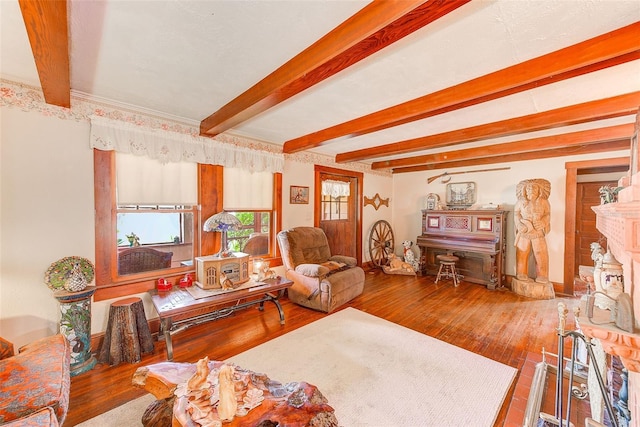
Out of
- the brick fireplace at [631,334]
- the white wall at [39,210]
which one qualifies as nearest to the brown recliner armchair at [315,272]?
the white wall at [39,210]

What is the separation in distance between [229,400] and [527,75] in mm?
2709

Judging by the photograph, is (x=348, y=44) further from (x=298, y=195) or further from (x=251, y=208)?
(x=298, y=195)

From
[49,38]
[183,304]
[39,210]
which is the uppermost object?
[49,38]

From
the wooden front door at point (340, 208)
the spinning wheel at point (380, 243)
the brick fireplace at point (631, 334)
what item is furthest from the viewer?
the spinning wheel at point (380, 243)

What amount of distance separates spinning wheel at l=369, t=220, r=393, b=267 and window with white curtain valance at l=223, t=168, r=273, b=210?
282 centimetres

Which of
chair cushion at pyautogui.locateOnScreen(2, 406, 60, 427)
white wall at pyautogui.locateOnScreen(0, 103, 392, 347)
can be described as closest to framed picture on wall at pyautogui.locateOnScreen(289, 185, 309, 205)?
white wall at pyautogui.locateOnScreen(0, 103, 392, 347)

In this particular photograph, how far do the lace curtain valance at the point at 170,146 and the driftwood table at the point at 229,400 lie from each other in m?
2.15

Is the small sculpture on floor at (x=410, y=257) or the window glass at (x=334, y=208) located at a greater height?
the window glass at (x=334, y=208)

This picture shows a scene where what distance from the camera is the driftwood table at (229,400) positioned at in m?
1.19

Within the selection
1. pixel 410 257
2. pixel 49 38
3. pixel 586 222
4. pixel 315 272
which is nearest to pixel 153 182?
pixel 49 38

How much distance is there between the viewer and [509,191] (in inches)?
185

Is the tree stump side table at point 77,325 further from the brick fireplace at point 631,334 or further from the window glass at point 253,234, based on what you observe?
the brick fireplace at point 631,334

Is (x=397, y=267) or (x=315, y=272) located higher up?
(x=315, y=272)

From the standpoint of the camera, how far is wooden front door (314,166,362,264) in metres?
4.79
